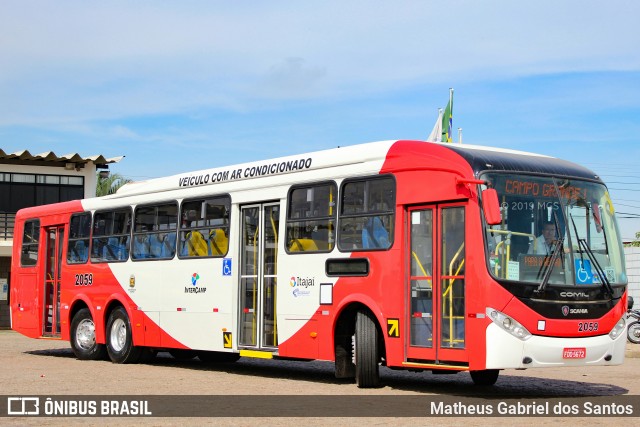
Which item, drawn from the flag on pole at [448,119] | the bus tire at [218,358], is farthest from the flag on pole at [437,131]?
the bus tire at [218,358]

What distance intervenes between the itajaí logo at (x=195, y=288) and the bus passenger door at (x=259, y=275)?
1.17 m

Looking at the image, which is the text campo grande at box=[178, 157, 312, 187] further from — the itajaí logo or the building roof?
the building roof

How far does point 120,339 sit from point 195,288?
10.3 feet

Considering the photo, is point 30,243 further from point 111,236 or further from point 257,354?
point 257,354

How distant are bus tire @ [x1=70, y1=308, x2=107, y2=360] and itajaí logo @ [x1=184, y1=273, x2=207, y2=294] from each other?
3.60 m

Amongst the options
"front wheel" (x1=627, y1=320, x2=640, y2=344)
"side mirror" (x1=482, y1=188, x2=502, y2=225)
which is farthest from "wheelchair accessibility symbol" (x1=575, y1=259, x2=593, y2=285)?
"front wheel" (x1=627, y1=320, x2=640, y2=344)

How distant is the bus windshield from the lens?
→ 1269 cm

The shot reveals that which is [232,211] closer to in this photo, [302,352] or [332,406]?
[302,352]

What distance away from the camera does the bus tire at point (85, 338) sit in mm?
20828

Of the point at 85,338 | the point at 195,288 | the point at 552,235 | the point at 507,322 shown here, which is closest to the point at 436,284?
the point at 507,322

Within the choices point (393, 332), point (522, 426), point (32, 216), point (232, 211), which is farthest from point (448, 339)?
point (32, 216)

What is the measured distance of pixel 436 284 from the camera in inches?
522

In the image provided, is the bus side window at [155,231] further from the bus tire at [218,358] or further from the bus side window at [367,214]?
the bus side window at [367,214]

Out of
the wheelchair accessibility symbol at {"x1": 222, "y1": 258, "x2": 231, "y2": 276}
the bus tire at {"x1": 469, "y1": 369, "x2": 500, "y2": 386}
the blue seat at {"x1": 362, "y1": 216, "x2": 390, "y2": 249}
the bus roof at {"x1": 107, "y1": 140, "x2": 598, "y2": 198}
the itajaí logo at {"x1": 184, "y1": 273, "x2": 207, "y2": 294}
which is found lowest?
the bus tire at {"x1": 469, "y1": 369, "x2": 500, "y2": 386}
